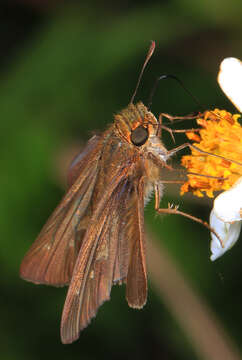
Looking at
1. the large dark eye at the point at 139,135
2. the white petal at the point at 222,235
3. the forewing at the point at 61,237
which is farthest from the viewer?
the forewing at the point at 61,237

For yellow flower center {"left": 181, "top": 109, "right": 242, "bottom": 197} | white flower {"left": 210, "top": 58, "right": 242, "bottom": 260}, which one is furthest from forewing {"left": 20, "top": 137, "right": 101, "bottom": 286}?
white flower {"left": 210, "top": 58, "right": 242, "bottom": 260}

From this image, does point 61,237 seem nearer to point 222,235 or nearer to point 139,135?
point 139,135

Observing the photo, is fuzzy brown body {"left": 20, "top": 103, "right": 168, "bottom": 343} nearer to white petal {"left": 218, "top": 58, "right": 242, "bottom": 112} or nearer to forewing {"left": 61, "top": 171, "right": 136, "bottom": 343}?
forewing {"left": 61, "top": 171, "right": 136, "bottom": 343}

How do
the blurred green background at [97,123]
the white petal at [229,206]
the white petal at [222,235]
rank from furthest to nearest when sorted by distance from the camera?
the blurred green background at [97,123]
the white petal at [222,235]
the white petal at [229,206]

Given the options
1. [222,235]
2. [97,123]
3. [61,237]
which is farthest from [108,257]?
[97,123]

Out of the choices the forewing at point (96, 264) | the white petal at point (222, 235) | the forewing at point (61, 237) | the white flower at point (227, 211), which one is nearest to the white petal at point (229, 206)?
the white flower at point (227, 211)

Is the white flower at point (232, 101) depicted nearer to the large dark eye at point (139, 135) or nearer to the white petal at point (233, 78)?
the white petal at point (233, 78)

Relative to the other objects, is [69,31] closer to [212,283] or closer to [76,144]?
[76,144]
